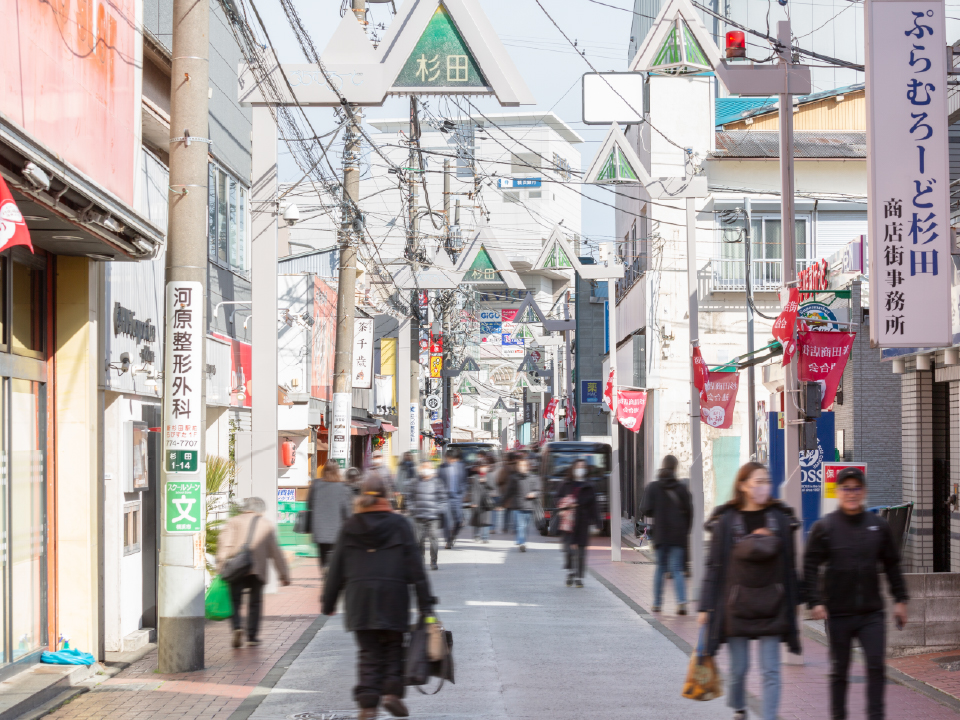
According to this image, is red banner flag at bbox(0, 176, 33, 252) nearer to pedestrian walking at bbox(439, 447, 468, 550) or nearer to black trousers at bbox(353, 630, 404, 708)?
black trousers at bbox(353, 630, 404, 708)

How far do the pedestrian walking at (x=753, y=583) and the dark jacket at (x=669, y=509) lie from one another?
610 centimetres

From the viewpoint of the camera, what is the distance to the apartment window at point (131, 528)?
481 inches

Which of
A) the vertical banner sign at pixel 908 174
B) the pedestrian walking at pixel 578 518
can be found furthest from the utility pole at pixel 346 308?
the vertical banner sign at pixel 908 174

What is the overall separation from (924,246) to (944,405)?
6.37 meters

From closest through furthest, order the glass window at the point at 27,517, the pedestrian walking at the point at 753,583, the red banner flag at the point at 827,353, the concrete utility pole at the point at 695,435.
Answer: the pedestrian walking at the point at 753,583 < the glass window at the point at 27,517 < the red banner flag at the point at 827,353 < the concrete utility pole at the point at 695,435

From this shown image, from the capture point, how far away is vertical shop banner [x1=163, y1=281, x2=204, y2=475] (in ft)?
34.7

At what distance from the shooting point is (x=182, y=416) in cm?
1056

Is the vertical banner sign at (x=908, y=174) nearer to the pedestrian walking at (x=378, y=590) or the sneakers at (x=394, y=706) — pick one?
the pedestrian walking at (x=378, y=590)

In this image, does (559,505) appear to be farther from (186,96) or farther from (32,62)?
(32,62)

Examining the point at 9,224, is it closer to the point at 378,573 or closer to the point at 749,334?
the point at 378,573

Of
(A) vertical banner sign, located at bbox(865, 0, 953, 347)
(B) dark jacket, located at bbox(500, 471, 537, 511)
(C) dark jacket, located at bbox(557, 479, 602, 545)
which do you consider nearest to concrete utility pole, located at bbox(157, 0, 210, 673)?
(A) vertical banner sign, located at bbox(865, 0, 953, 347)

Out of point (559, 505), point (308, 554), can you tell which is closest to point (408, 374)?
point (308, 554)

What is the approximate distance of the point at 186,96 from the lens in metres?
10.8

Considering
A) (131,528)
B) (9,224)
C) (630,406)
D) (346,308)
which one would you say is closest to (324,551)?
(131,528)
